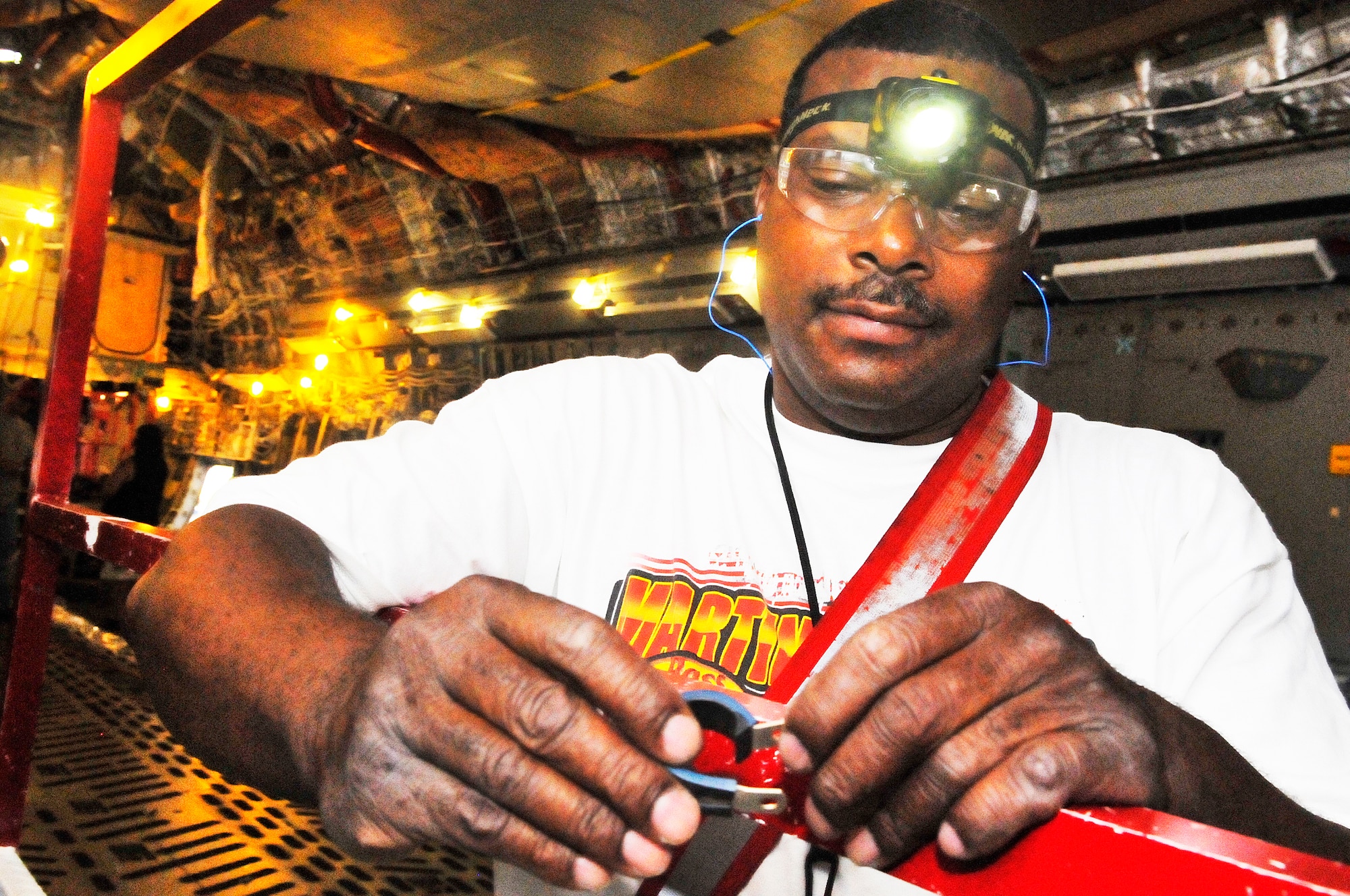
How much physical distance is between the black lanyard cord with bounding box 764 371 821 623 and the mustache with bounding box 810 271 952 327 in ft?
0.88

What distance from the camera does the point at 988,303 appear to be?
152cm

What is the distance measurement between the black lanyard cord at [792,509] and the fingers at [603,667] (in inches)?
32.5

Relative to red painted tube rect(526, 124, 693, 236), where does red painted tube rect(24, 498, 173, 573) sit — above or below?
below

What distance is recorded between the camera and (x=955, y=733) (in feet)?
2.09

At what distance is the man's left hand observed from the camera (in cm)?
62

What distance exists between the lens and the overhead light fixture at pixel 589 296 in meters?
6.52

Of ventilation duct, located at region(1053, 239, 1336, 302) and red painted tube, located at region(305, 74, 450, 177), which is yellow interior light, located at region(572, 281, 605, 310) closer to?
red painted tube, located at region(305, 74, 450, 177)

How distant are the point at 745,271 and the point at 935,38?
370cm

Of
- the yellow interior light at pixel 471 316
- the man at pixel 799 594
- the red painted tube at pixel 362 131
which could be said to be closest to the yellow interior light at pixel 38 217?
the red painted tube at pixel 362 131

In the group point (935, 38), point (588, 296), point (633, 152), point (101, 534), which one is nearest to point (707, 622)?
point (935, 38)

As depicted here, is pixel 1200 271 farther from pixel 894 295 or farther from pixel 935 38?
pixel 894 295

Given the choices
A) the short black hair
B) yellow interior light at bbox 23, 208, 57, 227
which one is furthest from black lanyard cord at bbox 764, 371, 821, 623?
yellow interior light at bbox 23, 208, 57, 227

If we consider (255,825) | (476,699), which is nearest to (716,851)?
(476,699)

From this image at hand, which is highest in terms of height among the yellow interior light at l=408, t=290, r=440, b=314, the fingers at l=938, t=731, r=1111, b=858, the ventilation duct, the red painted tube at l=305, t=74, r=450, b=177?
the red painted tube at l=305, t=74, r=450, b=177
